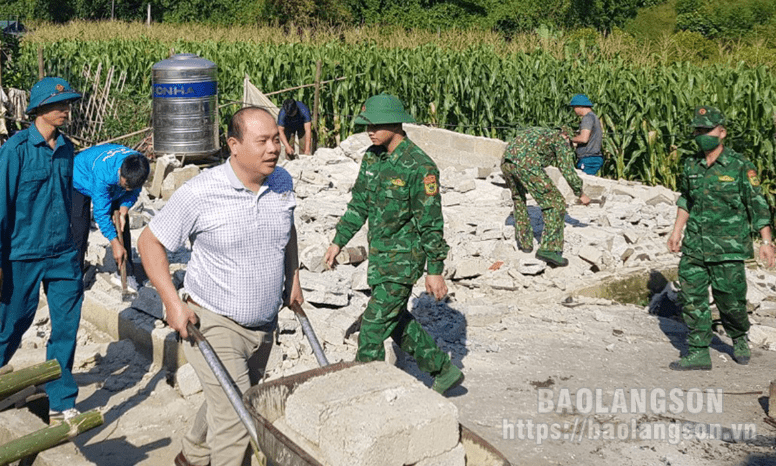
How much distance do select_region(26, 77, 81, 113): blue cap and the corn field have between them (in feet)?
33.3

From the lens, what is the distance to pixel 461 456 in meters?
3.94

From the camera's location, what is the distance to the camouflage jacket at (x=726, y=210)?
7.11 metres

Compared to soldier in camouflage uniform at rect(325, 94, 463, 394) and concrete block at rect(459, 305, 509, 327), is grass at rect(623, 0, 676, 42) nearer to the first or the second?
concrete block at rect(459, 305, 509, 327)

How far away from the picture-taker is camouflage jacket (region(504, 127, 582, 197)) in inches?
392

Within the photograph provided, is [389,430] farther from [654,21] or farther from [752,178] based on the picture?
[654,21]

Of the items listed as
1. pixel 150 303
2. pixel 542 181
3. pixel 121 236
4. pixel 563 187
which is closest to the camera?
pixel 150 303

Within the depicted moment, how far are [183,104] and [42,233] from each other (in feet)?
33.6

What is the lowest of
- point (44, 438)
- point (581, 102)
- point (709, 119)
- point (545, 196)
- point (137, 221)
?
point (137, 221)

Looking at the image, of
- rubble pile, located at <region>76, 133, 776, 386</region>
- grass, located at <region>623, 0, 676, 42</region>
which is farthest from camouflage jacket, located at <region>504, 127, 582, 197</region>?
grass, located at <region>623, 0, 676, 42</region>

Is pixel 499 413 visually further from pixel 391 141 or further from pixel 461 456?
pixel 461 456

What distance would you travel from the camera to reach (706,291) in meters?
7.28

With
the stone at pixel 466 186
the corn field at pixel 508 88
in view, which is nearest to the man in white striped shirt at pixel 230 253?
the stone at pixel 466 186

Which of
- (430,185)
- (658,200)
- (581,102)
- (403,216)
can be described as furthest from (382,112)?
(658,200)

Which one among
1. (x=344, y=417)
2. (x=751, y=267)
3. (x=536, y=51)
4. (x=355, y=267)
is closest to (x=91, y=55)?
(x=536, y=51)
